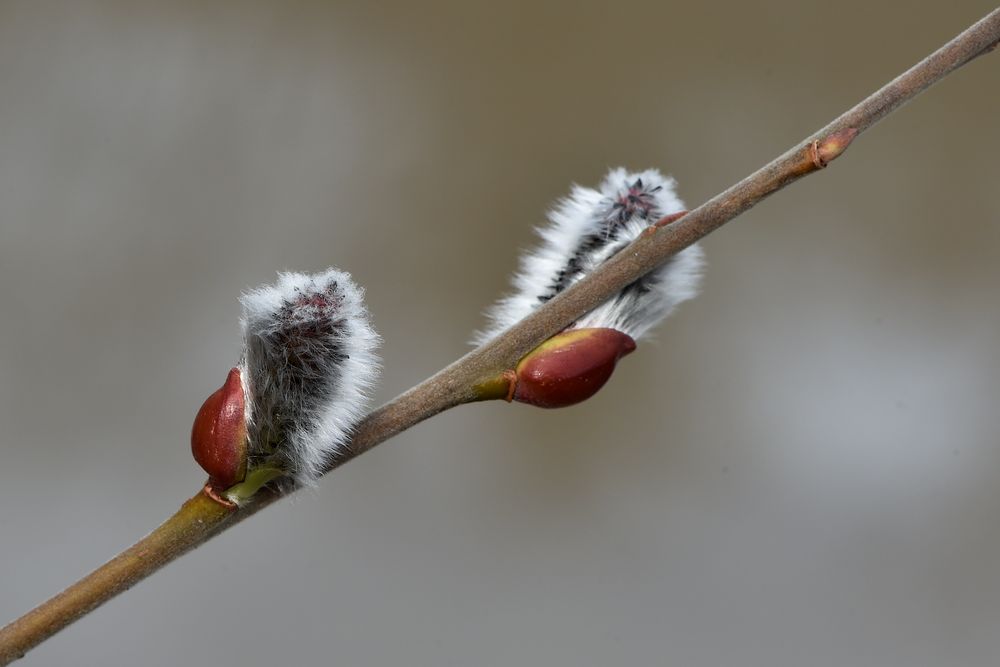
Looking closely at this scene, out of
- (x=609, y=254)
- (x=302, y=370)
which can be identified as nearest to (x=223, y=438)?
(x=302, y=370)

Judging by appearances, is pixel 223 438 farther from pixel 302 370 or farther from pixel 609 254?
pixel 609 254

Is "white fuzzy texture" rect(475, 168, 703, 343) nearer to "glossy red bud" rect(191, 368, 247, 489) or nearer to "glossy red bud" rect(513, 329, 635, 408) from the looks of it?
"glossy red bud" rect(513, 329, 635, 408)

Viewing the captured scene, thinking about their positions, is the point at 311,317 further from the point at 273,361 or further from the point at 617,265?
the point at 617,265

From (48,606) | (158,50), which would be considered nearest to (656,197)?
(48,606)

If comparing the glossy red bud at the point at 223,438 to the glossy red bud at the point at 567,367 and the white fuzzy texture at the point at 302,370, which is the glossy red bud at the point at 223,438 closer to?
the white fuzzy texture at the point at 302,370

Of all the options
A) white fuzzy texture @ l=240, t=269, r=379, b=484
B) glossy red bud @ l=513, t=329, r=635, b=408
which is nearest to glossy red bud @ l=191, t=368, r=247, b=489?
white fuzzy texture @ l=240, t=269, r=379, b=484

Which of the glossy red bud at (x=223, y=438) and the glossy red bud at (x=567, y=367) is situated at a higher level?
the glossy red bud at (x=223, y=438)

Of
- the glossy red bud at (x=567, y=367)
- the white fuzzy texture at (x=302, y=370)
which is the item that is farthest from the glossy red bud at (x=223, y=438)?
the glossy red bud at (x=567, y=367)
